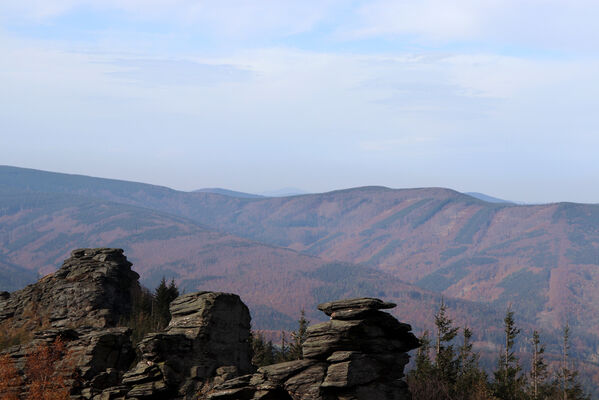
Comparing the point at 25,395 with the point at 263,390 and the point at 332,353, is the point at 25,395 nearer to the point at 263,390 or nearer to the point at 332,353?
the point at 263,390

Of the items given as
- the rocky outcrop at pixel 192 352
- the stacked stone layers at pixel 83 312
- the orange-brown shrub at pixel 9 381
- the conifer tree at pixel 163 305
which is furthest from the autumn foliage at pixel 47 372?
the conifer tree at pixel 163 305

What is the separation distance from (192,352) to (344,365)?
12.1m

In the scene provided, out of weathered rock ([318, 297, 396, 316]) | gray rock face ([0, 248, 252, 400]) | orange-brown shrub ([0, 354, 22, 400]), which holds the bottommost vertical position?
orange-brown shrub ([0, 354, 22, 400])

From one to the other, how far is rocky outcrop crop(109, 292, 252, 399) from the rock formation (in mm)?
63

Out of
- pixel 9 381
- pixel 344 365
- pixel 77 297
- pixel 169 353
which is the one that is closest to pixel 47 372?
pixel 9 381

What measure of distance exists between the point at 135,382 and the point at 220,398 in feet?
23.1

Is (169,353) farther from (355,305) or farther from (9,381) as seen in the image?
(355,305)

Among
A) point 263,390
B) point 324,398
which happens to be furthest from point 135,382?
point 324,398

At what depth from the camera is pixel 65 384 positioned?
1617 inches

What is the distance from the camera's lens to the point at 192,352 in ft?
134

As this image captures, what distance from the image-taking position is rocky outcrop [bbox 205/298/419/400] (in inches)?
1307

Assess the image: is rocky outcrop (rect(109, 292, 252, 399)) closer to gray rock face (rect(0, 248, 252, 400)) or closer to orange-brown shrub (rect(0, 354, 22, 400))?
gray rock face (rect(0, 248, 252, 400))

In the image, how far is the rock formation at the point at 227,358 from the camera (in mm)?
33594

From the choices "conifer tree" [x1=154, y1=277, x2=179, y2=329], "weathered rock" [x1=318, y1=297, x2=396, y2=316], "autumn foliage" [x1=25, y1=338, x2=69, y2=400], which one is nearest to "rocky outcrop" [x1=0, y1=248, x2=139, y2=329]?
"conifer tree" [x1=154, y1=277, x2=179, y2=329]
